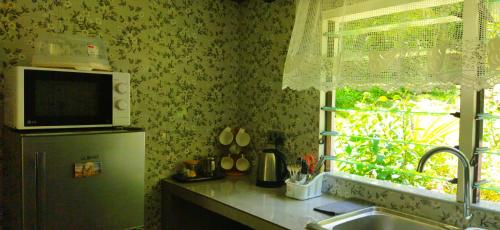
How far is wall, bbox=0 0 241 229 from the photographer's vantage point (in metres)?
1.90

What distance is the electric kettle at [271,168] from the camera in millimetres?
2256

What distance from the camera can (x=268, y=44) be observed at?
2512mm

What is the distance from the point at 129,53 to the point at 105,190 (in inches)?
33.9

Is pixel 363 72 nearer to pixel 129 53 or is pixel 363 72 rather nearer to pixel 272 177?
pixel 272 177

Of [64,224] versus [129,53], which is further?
[129,53]

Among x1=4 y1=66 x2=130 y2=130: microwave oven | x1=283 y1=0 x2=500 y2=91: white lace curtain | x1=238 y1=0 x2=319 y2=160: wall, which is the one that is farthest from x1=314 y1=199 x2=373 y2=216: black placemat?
x1=4 y1=66 x2=130 y2=130: microwave oven

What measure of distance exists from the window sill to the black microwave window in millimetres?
1322

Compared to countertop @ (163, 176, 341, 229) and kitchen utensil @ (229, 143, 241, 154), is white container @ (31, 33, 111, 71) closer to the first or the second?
countertop @ (163, 176, 341, 229)

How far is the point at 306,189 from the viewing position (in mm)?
1983

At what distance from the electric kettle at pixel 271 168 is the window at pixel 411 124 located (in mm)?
305

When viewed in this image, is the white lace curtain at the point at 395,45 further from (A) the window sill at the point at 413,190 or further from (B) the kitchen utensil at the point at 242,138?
(B) the kitchen utensil at the point at 242,138

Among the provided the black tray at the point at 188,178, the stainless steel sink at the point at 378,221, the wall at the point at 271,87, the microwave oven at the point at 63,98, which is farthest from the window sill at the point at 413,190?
the microwave oven at the point at 63,98

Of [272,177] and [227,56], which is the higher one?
[227,56]

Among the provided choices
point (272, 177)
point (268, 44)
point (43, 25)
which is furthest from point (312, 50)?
point (43, 25)
